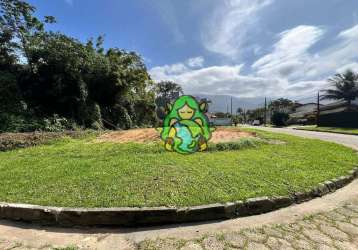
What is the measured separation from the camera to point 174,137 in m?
8.28

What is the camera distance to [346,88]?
31000 millimetres

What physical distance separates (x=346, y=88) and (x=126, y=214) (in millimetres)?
36301

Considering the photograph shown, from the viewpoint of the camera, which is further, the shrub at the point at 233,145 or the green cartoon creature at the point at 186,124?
the green cartoon creature at the point at 186,124

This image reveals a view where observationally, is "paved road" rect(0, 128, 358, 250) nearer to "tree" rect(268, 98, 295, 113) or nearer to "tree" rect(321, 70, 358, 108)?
"tree" rect(321, 70, 358, 108)

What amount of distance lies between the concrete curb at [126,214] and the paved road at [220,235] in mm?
95

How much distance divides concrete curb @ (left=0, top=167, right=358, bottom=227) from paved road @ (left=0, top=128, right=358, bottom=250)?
0.10 metres

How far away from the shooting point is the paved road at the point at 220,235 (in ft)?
8.20

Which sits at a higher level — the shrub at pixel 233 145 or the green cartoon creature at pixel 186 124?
Answer: the green cartoon creature at pixel 186 124

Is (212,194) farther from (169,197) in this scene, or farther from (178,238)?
(178,238)

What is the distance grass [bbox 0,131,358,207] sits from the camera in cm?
333

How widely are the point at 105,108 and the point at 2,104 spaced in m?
6.08

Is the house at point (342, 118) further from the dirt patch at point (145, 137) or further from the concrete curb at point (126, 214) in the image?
the concrete curb at point (126, 214)

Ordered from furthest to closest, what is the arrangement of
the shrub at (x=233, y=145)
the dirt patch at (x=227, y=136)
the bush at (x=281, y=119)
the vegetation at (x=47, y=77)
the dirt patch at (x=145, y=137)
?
the bush at (x=281, y=119) → the vegetation at (x=47, y=77) → the dirt patch at (x=145, y=137) → the dirt patch at (x=227, y=136) → the shrub at (x=233, y=145)

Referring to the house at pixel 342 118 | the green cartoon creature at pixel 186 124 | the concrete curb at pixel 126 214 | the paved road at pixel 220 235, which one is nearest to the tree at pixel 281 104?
the house at pixel 342 118
